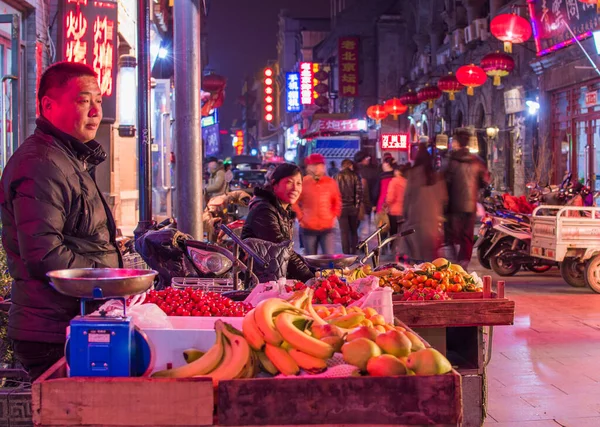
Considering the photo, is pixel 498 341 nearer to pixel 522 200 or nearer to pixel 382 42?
pixel 522 200

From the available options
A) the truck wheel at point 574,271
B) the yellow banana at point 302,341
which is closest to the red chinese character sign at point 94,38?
the truck wheel at point 574,271

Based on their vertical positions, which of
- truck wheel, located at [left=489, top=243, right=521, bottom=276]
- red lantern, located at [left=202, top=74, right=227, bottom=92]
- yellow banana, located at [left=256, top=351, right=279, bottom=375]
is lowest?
truck wheel, located at [left=489, top=243, right=521, bottom=276]

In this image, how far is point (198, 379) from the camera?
11.0 feet

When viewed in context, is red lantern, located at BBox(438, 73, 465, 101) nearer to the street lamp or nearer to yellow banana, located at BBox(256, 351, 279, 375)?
the street lamp

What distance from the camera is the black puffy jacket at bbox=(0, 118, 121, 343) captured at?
3605mm

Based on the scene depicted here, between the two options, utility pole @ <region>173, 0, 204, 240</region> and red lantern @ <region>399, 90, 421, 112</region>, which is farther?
red lantern @ <region>399, 90, 421, 112</region>

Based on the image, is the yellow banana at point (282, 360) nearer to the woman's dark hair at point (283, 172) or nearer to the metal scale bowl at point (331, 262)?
the metal scale bowl at point (331, 262)

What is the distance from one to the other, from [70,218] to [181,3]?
6.94 metres

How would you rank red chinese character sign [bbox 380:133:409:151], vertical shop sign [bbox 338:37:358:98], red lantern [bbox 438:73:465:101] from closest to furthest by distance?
red lantern [bbox 438:73:465:101], red chinese character sign [bbox 380:133:409:151], vertical shop sign [bbox 338:37:358:98]

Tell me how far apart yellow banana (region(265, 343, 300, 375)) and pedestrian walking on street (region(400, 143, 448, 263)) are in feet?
22.4

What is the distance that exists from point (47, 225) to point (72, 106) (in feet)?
2.06

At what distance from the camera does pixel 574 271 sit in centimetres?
1263

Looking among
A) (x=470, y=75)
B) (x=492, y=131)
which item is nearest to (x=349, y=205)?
(x=470, y=75)

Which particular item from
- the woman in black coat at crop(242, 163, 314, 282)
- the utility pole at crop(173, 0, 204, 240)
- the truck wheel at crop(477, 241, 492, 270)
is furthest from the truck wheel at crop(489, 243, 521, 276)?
the woman in black coat at crop(242, 163, 314, 282)
